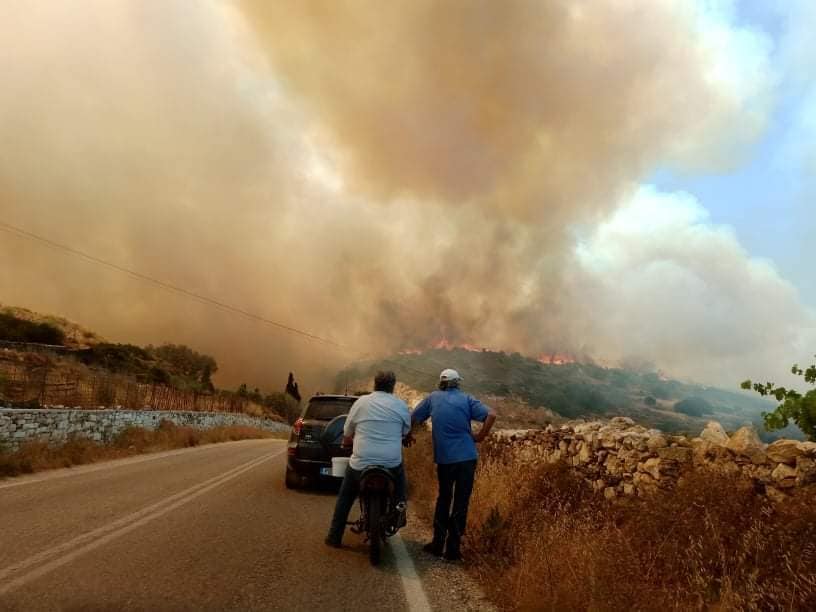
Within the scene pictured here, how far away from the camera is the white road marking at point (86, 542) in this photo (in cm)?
481

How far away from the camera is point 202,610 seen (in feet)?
13.7

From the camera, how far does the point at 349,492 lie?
6.49 m

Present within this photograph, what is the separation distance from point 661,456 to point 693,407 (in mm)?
51354

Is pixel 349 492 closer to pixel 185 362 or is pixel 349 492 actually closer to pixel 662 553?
pixel 662 553

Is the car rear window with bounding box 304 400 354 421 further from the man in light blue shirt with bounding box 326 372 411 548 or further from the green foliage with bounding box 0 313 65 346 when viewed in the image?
the green foliage with bounding box 0 313 65 346

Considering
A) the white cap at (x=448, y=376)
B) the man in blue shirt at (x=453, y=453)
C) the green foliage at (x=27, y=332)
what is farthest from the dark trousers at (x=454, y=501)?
the green foliage at (x=27, y=332)

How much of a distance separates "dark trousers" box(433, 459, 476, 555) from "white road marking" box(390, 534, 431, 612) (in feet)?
1.54

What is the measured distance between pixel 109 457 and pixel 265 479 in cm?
707

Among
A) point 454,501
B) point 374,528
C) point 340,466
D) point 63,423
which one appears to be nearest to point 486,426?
point 454,501

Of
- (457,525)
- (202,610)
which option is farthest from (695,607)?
(202,610)

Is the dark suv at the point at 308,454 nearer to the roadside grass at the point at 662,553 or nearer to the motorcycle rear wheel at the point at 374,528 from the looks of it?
the roadside grass at the point at 662,553

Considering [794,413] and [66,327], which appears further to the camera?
[66,327]

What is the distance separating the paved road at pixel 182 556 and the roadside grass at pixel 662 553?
3.14 feet

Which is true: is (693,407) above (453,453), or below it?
above
